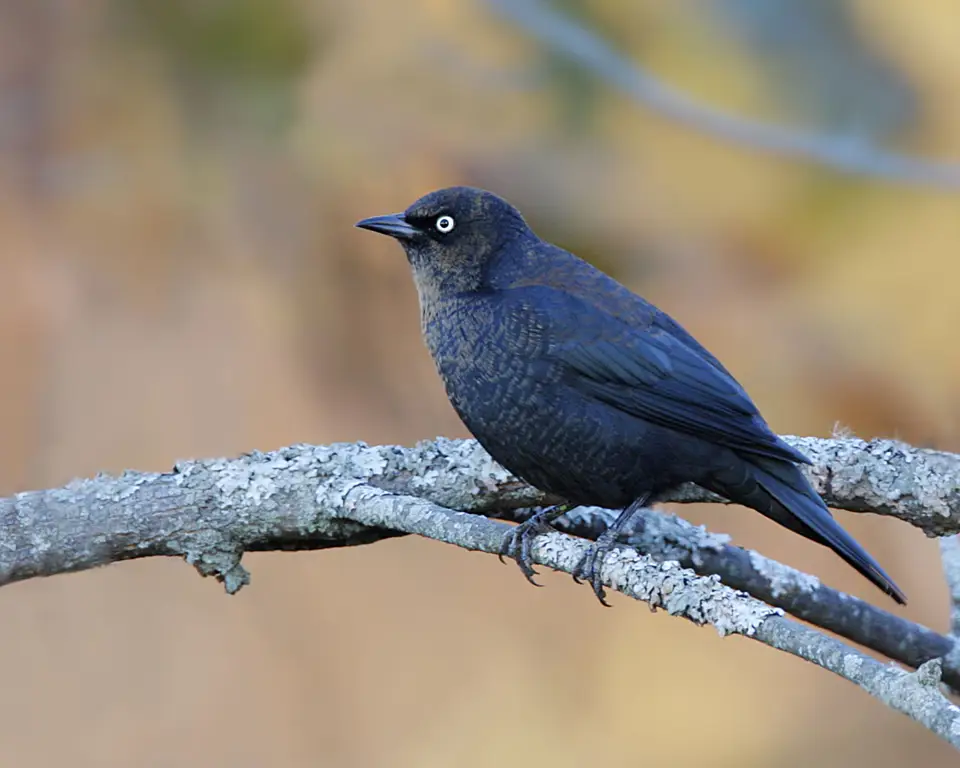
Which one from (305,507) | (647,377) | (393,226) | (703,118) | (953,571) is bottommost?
(305,507)

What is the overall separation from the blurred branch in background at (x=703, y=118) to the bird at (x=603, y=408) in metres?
0.60

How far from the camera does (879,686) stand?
1729 mm

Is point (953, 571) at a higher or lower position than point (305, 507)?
higher

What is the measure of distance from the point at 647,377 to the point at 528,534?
1.76 ft

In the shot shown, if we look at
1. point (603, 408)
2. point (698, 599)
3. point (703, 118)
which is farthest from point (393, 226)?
point (698, 599)

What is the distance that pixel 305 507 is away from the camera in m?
2.88

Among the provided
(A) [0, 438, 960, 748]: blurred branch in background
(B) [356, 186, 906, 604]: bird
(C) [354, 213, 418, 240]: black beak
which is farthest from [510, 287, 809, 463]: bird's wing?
(C) [354, 213, 418, 240]: black beak

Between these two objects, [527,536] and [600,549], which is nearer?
[600,549]

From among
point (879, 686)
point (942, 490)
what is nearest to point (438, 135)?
point (942, 490)

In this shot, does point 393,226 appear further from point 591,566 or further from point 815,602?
point 815,602

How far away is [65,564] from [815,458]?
6.18 ft

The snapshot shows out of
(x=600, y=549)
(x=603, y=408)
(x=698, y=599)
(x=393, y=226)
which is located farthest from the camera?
(x=393, y=226)

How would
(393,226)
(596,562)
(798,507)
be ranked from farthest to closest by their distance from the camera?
(393,226) → (798,507) → (596,562)

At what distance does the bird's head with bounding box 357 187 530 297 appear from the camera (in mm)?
3494
